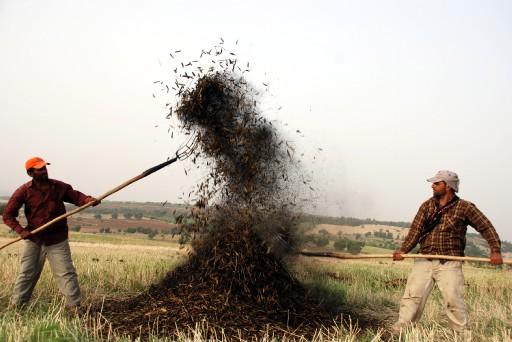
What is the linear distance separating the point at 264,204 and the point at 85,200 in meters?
2.31

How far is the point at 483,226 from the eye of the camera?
577 cm

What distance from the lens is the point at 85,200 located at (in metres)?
6.95

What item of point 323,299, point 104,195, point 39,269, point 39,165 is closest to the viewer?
point 104,195

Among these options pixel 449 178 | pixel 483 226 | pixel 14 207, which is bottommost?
pixel 14 207

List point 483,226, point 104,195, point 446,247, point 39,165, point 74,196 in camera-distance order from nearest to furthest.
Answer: point 483,226 < point 446,247 < point 104,195 < point 39,165 < point 74,196

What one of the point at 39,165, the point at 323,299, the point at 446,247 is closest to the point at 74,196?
the point at 39,165

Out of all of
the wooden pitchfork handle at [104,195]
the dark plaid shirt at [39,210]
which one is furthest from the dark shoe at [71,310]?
the wooden pitchfork handle at [104,195]

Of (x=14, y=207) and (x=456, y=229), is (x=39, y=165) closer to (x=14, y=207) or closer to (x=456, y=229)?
(x=14, y=207)

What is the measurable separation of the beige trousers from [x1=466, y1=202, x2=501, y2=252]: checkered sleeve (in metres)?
0.41

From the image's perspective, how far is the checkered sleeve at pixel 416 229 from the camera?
20.1ft

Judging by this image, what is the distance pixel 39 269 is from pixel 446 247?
4.94 meters

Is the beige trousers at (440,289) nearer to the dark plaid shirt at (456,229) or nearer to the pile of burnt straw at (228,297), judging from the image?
the dark plaid shirt at (456,229)

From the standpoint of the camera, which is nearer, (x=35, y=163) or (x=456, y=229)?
(x=456, y=229)

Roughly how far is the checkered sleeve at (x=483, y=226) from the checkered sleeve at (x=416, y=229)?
482mm
